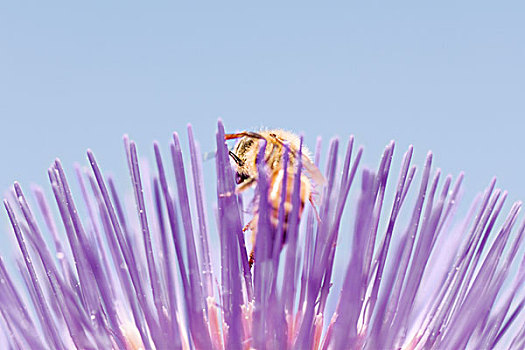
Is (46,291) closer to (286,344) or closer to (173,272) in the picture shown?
(173,272)

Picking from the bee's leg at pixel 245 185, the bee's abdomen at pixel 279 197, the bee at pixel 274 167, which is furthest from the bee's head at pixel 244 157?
the bee's abdomen at pixel 279 197

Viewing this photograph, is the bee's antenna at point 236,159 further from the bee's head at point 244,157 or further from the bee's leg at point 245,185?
the bee's leg at point 245,185

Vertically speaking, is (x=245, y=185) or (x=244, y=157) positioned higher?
(x=244, y=157)

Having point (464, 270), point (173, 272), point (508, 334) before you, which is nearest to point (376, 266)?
point (464, 270)

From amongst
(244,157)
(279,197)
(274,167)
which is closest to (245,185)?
(274,167)

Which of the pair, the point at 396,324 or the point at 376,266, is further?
the point at 376,266

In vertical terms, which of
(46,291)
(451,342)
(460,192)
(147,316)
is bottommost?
(451,342)

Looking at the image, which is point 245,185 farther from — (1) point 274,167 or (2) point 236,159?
(2) point 236,159
